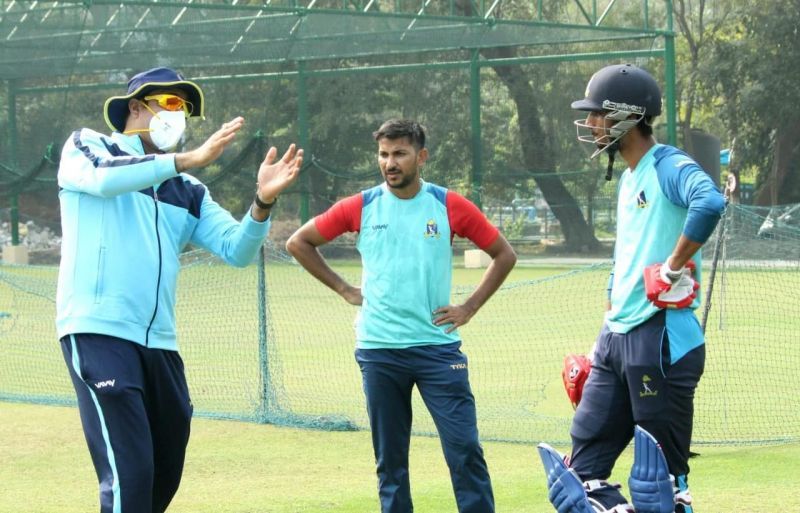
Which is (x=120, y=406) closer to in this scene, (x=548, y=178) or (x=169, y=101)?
(x=169, y=101)

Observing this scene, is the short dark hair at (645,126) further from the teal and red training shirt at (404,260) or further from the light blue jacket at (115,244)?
the light blue jacket at (115,244)

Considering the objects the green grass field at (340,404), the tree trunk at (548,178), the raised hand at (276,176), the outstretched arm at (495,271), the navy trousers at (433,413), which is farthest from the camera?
the tree trunk at (548,178)

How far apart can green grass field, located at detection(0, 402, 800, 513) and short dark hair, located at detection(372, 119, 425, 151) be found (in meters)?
2.17

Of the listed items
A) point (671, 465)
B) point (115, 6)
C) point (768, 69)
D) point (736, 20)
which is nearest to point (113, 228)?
point (671, 465)

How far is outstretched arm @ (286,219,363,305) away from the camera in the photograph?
23.0 feet

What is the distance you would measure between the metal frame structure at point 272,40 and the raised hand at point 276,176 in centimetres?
1955

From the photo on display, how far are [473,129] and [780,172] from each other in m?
11.0

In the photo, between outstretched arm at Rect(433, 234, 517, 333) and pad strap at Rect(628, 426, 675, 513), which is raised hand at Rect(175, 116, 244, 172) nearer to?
outstretched arm at Rect(433, 234, 517, 333)

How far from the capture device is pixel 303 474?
29.3 ft

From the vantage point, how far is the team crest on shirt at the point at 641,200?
19.3 feet

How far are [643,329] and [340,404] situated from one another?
6.15 m

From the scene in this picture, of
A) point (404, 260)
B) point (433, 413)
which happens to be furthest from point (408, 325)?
point (433, 413)

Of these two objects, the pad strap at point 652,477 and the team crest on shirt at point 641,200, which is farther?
the team crest on shirt at point 641,200

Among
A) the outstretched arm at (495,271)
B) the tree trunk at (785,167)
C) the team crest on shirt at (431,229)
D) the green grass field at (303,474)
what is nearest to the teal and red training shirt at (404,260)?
the team crest on shirt at (431,229)
